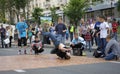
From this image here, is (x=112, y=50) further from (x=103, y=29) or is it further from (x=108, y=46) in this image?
(x=103, y=29)

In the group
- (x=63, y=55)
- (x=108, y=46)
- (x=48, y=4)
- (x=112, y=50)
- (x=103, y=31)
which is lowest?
(x=63, y=55)

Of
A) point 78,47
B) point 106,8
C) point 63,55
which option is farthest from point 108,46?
point 106,8

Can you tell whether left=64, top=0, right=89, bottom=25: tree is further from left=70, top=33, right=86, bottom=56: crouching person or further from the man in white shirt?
the man in white shirt

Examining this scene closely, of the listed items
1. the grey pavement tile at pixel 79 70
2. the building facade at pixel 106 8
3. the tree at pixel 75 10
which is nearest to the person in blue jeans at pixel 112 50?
the grey pavement tile at pixel 79 70

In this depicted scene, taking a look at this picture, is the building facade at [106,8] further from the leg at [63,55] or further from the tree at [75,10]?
the leg at [63,55]

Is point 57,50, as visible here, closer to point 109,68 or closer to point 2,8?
point 109,68

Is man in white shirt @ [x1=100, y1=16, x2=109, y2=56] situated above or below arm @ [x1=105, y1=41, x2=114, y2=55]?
above

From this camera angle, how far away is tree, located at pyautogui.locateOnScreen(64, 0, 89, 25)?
46.9m

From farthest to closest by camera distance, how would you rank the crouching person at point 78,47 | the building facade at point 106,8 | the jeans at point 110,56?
1. the building facade at point 106,8
2. the crouching person at point 78,47
3. the jeans at point 110,56

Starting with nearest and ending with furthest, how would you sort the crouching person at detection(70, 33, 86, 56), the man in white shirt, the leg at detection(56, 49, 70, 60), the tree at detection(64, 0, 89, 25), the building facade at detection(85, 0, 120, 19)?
the leg at detection(56, 49, 70, 60) → the man in white shirt → the crouching person at detection(70, 33, 86, 56) → the tree at detection(64, 0, 89, 25) → the building facade at detection(85, 0, 120, 19)

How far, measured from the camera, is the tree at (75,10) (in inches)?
1846

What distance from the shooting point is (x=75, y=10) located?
159 feet

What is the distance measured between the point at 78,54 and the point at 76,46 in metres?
0.40

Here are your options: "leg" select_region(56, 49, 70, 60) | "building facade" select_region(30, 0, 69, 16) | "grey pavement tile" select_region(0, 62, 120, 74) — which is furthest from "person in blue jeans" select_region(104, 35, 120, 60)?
"building facade" select_region(30, 0, 69, 16)
